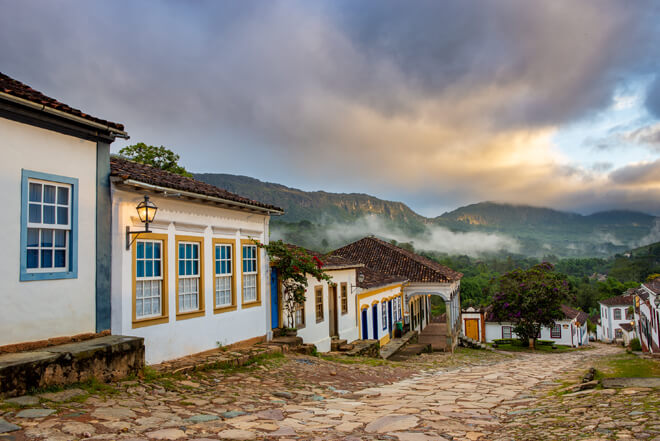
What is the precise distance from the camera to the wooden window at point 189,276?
376 inches

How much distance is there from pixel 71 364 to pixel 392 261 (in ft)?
79.3

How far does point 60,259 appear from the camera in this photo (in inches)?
287

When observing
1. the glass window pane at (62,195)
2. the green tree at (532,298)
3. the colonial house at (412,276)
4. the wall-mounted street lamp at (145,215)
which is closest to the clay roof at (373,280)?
the colonial house at (412,276)

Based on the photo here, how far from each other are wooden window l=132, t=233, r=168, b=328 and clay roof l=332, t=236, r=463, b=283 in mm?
19028

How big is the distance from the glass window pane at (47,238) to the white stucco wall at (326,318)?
8647 millimetres

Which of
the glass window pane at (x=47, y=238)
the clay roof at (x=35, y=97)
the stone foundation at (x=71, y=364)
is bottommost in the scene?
the stone foundation at (x=71, y=364)

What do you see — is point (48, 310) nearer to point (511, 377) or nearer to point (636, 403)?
point (636, 403)

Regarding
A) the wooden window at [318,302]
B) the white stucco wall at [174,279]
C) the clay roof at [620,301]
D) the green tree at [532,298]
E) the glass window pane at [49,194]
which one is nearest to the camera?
the glass window pane at [49,194]

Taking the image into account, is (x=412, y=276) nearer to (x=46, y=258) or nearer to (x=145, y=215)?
(x=145, y=215)

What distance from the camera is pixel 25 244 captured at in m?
6.73

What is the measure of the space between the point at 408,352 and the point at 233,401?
15696 mm

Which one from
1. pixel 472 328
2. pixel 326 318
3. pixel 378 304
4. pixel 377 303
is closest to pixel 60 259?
pixel 326 318

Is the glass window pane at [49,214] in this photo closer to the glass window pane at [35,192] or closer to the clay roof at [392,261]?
the glass window pane at [35,192]

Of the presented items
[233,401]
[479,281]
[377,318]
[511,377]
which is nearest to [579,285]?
[479,281]
